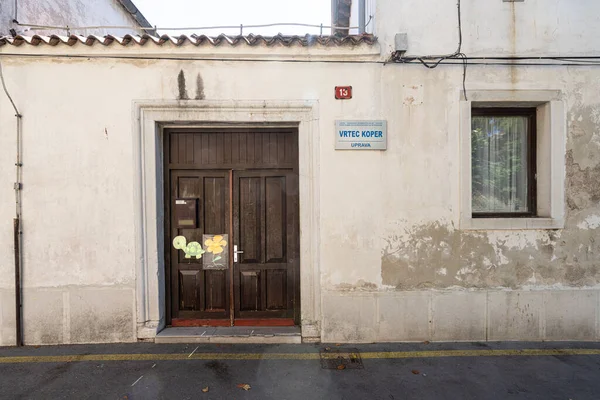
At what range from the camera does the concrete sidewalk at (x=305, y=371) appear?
347 centimetres

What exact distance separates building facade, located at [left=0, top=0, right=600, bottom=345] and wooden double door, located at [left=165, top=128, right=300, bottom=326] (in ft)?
1.16

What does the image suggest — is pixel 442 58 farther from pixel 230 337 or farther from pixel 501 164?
pixel 230 337

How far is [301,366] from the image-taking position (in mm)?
3959

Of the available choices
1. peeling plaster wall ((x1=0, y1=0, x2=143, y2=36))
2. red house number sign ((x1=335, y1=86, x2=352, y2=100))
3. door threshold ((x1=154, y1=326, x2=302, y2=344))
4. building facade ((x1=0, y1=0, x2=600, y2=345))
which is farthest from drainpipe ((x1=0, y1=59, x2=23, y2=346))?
red house number sign ((x1=335, y1=86, x2=352, y2=100))

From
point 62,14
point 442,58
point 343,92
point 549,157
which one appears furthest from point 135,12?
point 549,157

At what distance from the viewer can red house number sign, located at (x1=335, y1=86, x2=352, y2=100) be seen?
455 centimetres

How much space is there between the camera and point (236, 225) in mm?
4957

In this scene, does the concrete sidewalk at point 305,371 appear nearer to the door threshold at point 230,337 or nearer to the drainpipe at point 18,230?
the door threshold at point 230,337

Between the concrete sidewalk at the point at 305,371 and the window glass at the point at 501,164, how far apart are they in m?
2.04

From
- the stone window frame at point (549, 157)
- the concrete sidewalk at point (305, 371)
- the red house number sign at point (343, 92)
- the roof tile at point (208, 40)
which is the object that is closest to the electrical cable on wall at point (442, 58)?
the stone window frame at point (549, 157)

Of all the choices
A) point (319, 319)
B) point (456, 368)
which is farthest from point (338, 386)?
point (456, 368)

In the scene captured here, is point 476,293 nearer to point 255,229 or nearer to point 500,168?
point 500,168

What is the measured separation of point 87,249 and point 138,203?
96 centimetres

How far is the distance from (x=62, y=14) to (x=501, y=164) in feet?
28.8
